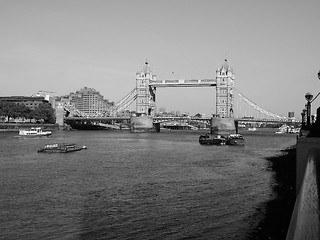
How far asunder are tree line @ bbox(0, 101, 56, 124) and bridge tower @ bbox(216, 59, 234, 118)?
5372cm

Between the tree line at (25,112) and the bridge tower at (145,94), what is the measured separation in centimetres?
2864

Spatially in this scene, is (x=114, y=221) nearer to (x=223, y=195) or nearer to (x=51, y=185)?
(x=223, y=195)

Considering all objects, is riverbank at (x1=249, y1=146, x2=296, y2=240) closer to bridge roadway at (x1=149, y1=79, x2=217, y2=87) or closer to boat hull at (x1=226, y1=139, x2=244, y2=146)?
boat hull at (x1=226, y1=139, x2=244, y2=146)

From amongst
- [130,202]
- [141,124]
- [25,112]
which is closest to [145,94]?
[141,124]

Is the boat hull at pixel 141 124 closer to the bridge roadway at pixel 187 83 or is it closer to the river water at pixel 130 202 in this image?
the bridge roadway at pixel 187 83

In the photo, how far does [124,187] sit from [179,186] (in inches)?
110

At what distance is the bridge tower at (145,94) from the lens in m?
133

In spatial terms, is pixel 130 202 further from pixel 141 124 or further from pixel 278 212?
pixel 141 124

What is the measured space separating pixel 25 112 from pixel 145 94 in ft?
Result: 125

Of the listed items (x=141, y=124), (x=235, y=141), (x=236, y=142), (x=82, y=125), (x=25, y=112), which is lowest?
(x=236, y=142)

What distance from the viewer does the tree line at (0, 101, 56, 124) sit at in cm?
11225

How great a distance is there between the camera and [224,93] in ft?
415

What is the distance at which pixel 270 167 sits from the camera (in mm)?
30219

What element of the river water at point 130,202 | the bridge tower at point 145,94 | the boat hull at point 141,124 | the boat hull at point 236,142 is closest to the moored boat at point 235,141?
the boat hull at point 236,142
